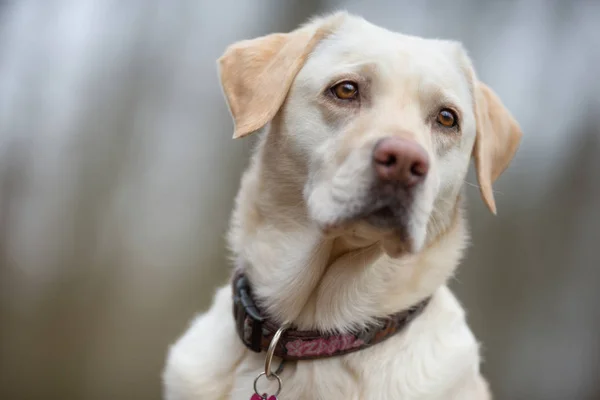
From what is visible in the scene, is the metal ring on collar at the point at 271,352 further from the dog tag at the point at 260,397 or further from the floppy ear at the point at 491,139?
the floppy ear at the point at 491,139

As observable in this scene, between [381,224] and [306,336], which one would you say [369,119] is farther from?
[306,336]

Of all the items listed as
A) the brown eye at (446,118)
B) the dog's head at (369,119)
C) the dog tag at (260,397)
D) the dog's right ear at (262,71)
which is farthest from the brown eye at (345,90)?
the dog tag at (260,397)

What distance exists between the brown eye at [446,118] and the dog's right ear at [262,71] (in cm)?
46

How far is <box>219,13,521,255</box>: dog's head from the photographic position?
1434 mm

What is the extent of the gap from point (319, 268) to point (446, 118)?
1.98ft

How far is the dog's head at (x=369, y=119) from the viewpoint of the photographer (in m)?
1.43

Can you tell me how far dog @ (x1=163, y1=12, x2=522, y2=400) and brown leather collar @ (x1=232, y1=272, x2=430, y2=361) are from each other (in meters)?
0.02

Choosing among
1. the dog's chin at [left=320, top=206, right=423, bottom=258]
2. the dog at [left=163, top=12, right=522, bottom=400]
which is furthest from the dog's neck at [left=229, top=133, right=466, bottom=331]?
the dog's chin at [left=320, top=206, right=423, bottom=258]

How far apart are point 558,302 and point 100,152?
12.0 feet

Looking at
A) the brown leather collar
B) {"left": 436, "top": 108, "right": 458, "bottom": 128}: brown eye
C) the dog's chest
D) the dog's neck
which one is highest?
{"left": 436, "top": 108, "right": 458, "bottom": 128}: brown eye

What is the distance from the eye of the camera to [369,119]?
1584mm

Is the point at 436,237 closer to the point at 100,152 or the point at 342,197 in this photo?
the point at 342,197

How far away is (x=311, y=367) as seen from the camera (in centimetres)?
161

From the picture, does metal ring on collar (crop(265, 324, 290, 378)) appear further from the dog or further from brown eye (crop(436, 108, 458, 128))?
brown eye (crop(436, 108, 458, 128))
